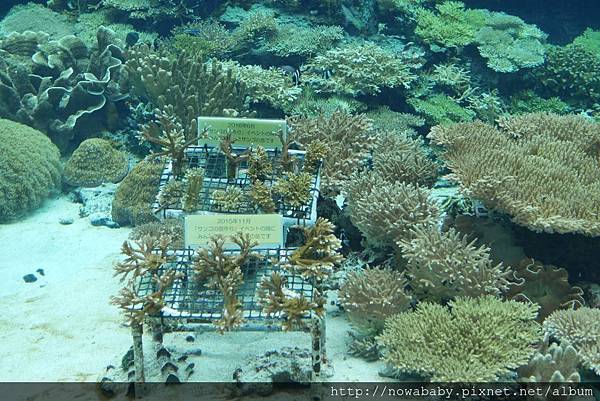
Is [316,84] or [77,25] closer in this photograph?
[316,84]

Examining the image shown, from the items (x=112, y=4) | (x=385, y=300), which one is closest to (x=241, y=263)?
(x=385, y=300)

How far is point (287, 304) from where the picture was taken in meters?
2.90

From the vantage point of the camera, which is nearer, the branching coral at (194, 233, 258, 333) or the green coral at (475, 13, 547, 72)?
the branching coral at (194, 233, 258, 333)

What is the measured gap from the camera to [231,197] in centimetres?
371

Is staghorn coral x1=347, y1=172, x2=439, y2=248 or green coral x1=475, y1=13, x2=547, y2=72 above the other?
green coral x1=475, y1=13, x2=547, y2=72

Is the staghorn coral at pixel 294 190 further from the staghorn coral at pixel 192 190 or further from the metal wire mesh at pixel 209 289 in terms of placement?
the staghorn coral at pixel 192 190

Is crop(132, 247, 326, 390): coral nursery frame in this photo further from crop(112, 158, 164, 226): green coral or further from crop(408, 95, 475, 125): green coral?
crop(408, 95, 475, 125): green coral

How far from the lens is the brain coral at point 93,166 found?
6.08 m

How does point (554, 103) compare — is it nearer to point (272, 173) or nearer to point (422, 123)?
point (422, 123)

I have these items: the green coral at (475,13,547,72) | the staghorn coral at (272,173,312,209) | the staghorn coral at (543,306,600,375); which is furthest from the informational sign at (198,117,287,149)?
the green coral at (475,13,547,72)

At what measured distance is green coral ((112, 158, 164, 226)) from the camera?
530 centimetres

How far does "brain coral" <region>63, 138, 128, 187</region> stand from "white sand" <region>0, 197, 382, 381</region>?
3.43 ft

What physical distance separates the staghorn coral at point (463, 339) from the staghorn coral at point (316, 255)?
0.54 meters

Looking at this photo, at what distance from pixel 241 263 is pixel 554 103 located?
768 centimetres
